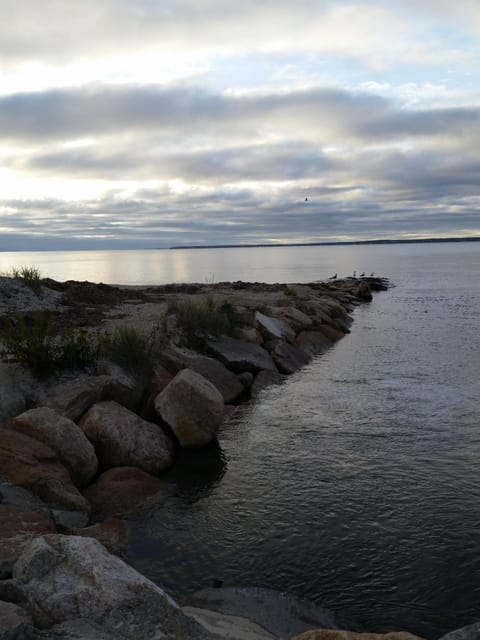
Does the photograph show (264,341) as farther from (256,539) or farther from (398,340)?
(256,539)

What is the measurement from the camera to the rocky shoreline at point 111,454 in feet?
14.2

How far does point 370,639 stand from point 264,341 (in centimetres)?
1430

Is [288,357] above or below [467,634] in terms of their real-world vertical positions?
above

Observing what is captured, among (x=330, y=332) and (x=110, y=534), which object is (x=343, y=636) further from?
(x=330, y=332)

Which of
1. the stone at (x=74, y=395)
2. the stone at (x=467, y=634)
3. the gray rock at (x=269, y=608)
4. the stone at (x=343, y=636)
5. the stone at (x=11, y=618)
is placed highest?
the stone at (x=74, y=395)

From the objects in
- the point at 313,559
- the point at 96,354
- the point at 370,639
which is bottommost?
the point at 313,559

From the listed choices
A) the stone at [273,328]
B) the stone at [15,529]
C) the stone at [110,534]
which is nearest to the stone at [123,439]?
the stone at [110,534]

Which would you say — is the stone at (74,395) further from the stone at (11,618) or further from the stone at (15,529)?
the stone at (11,618)

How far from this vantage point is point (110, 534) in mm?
7074

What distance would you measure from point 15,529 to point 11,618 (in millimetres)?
2374

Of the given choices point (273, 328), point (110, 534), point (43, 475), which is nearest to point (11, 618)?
point (110, 534)

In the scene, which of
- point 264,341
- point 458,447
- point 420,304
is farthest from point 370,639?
point 420,304

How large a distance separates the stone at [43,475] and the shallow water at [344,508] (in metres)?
0.88

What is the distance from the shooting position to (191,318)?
1573 centimetres
